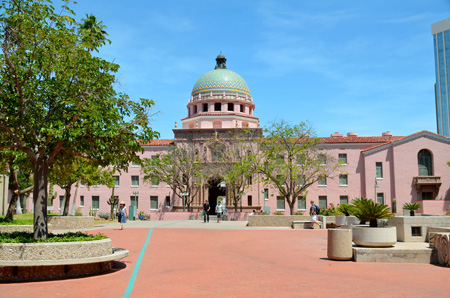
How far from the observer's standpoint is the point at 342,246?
12.5 meters

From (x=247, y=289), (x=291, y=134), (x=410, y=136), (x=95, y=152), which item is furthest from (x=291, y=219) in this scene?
(x=410, y=136)

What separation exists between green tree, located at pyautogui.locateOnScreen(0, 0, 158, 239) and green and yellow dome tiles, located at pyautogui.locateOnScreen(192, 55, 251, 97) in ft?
146

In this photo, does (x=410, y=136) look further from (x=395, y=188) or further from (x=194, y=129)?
(x=194, y=129)

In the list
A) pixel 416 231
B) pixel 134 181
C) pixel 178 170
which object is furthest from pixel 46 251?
pixel 134 181

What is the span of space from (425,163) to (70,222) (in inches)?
1548

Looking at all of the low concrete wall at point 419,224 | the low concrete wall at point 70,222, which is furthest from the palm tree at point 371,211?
the low concrete wall at point 70,222

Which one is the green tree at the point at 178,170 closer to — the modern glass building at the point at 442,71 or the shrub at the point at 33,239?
the shrub at the point at 33,239

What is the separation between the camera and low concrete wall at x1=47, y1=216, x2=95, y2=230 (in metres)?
27.0

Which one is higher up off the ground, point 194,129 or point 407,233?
point 194,129

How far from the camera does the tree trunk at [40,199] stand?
11031 mm

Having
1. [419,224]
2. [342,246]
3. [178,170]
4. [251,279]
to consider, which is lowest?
[251,279]

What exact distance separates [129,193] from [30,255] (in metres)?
46.2

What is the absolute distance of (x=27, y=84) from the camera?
11.6 metres

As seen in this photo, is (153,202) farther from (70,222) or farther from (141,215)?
(70,222)
